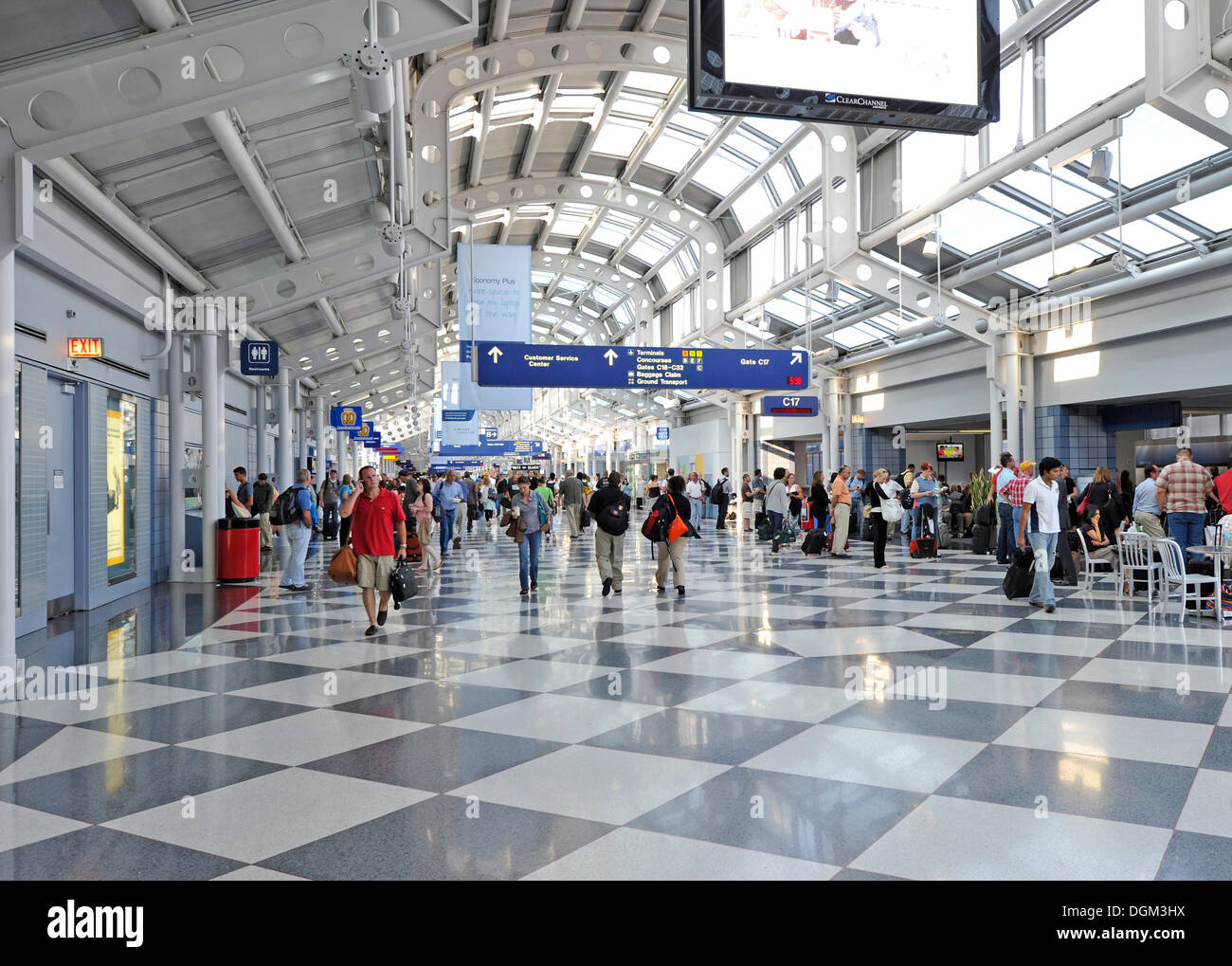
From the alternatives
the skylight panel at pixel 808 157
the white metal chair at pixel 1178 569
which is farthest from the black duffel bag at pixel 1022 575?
the skylight panel at pixel 808 157

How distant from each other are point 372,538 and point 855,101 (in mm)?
5706

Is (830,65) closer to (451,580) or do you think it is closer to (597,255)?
(451,580)

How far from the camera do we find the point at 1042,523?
30.6 feet

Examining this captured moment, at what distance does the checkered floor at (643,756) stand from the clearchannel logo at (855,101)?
438 centimetres

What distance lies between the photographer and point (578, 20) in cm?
1777

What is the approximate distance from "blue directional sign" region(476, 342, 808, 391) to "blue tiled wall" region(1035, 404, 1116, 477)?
17.9 feet

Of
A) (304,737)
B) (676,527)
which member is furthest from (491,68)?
(304,737)

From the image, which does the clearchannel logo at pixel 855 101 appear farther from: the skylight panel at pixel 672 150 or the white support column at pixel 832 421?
the white support column at pixel 832 421

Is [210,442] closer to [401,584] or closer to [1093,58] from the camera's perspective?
[401,584]

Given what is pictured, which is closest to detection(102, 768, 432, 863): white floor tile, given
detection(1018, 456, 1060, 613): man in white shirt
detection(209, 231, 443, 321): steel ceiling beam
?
detection(1018, 456, 1060, 613): man in white shirt

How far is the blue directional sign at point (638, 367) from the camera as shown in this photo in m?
19.5

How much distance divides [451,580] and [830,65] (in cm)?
921

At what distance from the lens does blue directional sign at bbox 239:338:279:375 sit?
14789mm
